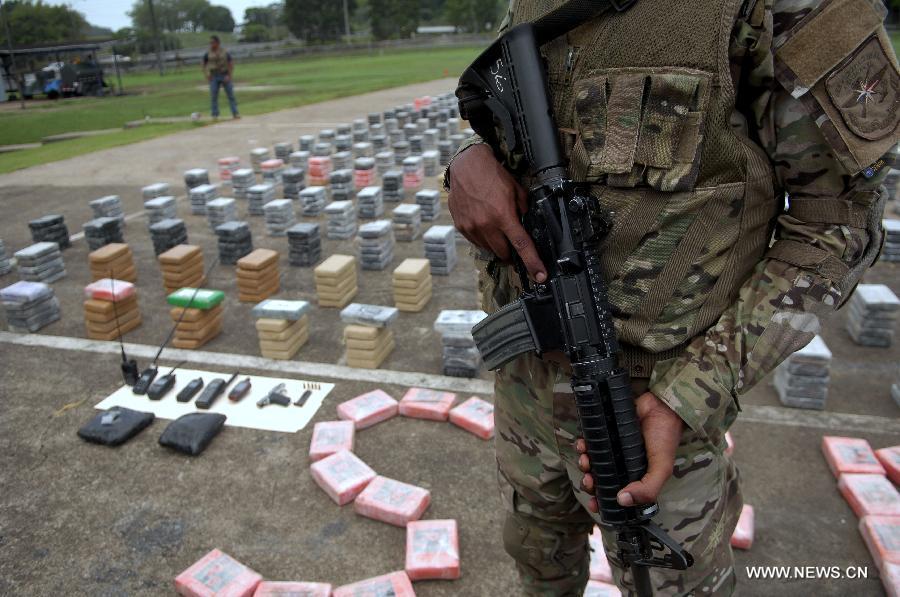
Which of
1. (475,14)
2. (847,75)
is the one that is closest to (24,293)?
(847,75)

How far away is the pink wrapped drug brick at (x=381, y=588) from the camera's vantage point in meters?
2.88

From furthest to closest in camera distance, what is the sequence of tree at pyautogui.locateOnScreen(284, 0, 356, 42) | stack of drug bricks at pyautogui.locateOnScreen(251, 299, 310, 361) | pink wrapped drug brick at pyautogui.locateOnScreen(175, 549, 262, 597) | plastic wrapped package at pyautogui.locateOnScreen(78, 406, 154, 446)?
tree at pyautogui.locateOnScreen(284, 0, 356, 42) < stack of drug bricks at pyautogui.locateOnScreen(251, 299, 310, 361) < plastic wrapped package at pyautogui.locateOnScreen(78, 406, 154, 446) < pink wrapped drug brick at pyautogui.locateOnScreen(175, 549, 262, 597)

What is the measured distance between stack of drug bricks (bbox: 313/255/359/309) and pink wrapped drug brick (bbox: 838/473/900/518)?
4449mm

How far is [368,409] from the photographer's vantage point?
438 cm

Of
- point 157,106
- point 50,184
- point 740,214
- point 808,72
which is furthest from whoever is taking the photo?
point 157,106

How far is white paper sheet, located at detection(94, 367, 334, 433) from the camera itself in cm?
441

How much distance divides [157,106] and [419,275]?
2379cm

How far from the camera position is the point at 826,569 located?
3.08 metres

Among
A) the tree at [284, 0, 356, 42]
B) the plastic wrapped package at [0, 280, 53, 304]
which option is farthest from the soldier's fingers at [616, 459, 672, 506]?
the tree at [284, 0, 356, 42]

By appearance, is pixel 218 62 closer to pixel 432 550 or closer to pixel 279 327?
pixel 279 327

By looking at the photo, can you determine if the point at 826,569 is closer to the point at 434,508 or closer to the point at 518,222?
the point at 434,508

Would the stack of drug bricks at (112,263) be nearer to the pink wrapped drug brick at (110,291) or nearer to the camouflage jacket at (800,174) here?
the pink wrapped drug brick at (110,291)

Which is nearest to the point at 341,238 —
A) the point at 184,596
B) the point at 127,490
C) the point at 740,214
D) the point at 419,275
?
the point at 419,275

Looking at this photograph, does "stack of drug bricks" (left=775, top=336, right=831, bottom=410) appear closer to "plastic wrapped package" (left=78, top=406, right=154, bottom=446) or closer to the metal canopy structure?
"plastic wrapped package" (left=78, top=406, right=154, bottom=446)
